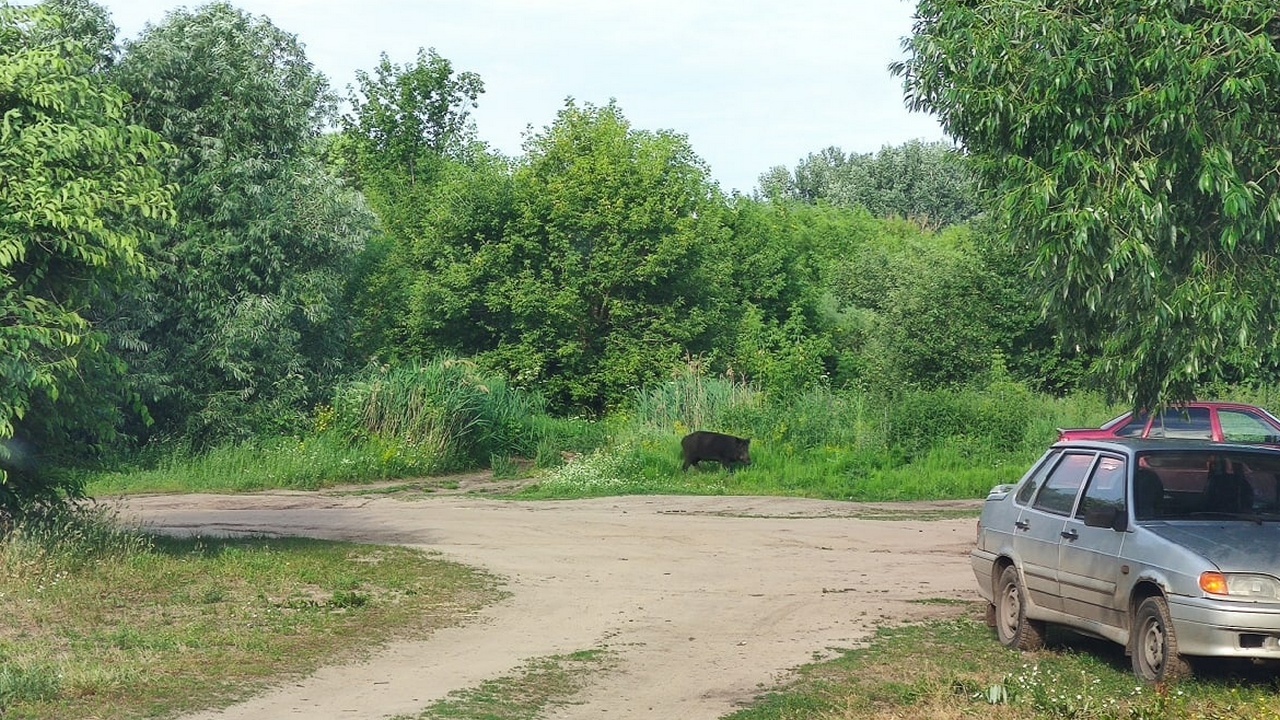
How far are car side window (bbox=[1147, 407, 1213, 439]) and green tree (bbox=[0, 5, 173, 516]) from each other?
50.6ft

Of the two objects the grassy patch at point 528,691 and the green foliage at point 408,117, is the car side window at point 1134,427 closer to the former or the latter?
the grassy patch at point 528,691

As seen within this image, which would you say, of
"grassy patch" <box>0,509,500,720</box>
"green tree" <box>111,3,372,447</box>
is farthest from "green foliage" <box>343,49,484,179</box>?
"grassy patch" <box>0,509,500,720</box>

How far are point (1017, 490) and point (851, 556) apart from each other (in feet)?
24.0

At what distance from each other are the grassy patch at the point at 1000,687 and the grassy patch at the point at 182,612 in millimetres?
4011

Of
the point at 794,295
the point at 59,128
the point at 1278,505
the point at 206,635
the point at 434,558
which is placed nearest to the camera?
the point at 1278,505

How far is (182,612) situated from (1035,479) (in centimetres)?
781

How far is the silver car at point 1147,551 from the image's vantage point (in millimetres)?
9445

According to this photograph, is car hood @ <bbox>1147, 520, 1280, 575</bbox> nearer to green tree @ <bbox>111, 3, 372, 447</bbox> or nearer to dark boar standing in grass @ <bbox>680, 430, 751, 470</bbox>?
dark boar standing in grass @ <bbox>680, 430, 751, 470</bbox>

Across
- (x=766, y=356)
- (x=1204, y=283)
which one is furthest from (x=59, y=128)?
(x=766, y=356)

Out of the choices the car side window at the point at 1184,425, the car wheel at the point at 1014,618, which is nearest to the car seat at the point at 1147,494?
the car wheel at the point at 1014,618

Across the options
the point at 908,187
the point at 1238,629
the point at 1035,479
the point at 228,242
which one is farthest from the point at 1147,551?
the point at 908,187

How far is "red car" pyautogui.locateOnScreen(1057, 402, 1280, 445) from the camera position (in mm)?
22188

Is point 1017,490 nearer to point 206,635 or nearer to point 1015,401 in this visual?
point 206,635

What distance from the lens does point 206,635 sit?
12.1 m
